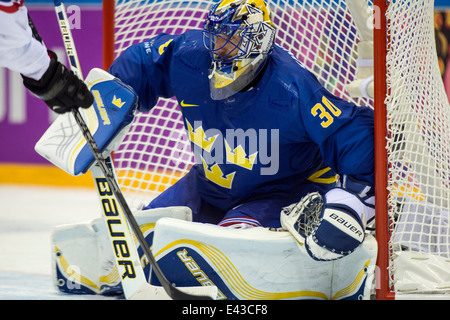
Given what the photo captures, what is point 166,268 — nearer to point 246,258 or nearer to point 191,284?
point 191,284

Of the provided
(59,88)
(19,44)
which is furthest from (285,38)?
(19,44)

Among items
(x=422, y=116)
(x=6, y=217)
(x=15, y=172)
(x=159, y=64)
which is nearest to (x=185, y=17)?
(x=159, y=64)

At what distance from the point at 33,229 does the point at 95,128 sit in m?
1.89

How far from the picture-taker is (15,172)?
5.86m

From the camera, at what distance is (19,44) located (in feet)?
6.16

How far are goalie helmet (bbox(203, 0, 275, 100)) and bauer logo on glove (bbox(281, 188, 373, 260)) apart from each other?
468mm

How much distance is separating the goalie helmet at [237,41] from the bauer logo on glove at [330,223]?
47cm

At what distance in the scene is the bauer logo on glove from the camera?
219cm

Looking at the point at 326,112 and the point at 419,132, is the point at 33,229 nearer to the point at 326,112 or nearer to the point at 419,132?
the point at 326,112

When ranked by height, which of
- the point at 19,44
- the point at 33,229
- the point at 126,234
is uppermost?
the point at 19,44

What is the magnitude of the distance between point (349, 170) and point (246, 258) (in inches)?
16.9

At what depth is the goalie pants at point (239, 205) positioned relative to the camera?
2.56 metres

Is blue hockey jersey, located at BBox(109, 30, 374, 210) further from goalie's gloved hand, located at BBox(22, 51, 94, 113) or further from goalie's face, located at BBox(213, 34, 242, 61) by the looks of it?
goalie's gloved hand, located at BBox(22, 51, 94, 113)

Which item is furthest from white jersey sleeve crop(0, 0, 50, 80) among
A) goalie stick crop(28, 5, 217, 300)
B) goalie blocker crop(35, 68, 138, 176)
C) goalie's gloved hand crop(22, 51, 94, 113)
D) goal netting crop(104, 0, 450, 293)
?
goal netting crop(104, 0, 450, 293)
